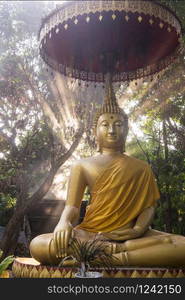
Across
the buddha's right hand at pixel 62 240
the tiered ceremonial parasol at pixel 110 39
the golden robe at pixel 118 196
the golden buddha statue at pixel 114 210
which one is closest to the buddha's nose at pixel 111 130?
the golden buddha statue at pixel 114 210

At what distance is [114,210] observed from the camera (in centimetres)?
536

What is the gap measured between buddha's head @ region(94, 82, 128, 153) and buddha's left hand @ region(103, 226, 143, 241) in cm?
137

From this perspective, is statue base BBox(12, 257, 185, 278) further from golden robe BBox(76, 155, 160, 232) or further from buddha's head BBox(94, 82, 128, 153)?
buddha's head BBox(94, 82, 128, 153)

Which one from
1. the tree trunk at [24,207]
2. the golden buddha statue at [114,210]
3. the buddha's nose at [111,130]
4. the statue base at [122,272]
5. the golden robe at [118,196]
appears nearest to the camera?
the statue base at [122,272]

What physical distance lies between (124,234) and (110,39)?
3486mm

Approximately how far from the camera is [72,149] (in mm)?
10250

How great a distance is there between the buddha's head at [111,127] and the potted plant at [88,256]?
167cm

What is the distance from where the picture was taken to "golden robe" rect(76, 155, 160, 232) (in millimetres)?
5332

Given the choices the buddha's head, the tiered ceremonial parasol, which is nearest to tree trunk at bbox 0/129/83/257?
the tiered ceremonial parasol

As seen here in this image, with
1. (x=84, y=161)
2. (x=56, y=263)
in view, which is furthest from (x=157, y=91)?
(x=56, y=263)

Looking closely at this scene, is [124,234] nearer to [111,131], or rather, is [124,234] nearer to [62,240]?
[62,240]

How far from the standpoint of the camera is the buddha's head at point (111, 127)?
228 inches

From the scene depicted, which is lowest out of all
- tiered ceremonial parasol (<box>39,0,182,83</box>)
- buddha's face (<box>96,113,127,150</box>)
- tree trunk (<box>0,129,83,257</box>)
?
tree trunk (<box>0,129,83,257</box>)

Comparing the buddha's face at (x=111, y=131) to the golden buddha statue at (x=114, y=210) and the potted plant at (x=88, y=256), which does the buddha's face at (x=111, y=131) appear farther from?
the potted plant at (x=88, y=256)
